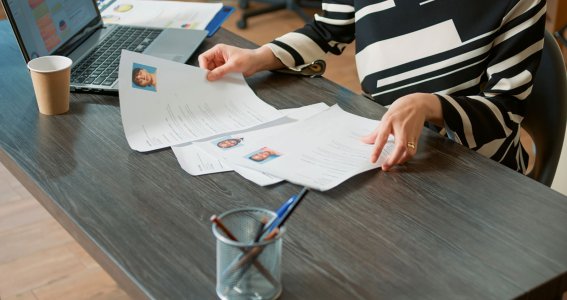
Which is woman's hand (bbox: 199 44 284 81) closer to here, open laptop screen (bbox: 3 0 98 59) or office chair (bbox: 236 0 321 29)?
open laptop screen (bbox: 3 0 98 59)

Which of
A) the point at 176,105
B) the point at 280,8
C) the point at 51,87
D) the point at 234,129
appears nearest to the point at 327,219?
the point at 234,129

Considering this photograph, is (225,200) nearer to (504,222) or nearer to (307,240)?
(307,240)

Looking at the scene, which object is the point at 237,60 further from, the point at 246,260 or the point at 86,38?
the point at 246,260

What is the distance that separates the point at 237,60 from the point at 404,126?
0.40m

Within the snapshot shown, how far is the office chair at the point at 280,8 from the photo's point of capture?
162 inches

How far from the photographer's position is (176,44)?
1.59 metres

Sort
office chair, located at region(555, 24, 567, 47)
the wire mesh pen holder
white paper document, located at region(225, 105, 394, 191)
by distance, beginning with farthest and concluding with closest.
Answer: office chair, located at region(555, 24, 567, 47)
white paper document, located at region(225, 105, 394, 191)
the wire mesh pen holder

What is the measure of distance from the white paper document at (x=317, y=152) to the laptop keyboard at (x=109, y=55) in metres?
0.37

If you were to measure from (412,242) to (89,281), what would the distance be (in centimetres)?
135

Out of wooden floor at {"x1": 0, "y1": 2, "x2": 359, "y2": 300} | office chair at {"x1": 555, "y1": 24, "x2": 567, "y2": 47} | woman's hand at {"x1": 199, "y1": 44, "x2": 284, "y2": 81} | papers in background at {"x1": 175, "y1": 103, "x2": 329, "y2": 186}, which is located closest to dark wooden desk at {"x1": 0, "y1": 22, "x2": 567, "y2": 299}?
papers in background at {"x1": 175, "y1": 103, "x2": 329, "y2": 186}

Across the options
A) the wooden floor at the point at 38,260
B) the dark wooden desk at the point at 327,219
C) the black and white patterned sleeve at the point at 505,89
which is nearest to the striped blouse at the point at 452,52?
the black and white patterned sleeve at the point at 505,89

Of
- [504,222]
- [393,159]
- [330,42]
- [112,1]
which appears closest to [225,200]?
[393,159]

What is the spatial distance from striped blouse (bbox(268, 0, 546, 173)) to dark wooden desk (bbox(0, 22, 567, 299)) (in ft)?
0.44

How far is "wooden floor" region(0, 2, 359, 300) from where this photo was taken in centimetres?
204
